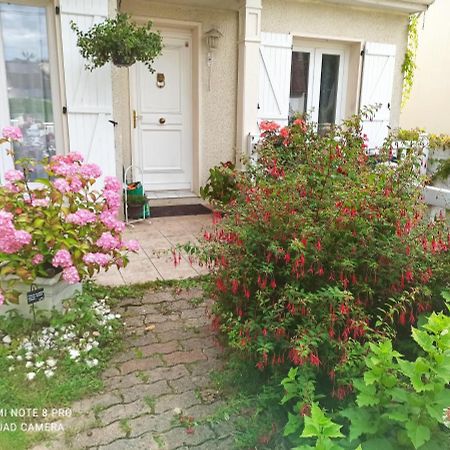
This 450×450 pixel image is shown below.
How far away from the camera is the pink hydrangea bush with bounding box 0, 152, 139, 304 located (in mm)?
2465

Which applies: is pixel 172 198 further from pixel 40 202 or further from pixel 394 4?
pixel 394 4

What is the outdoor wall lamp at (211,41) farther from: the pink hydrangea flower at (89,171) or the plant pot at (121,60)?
the pink hydrangea flower at (89,171)

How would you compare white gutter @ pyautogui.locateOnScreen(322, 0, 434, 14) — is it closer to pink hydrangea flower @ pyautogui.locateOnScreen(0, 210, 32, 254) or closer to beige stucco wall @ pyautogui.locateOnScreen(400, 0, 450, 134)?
beige stucco wall @ pyautogui.locateOnScreen(400, 0, 450, 134)

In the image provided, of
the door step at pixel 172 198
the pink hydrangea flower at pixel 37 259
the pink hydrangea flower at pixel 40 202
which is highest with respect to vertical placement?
the pink hydrangea flower at pixel 40 202

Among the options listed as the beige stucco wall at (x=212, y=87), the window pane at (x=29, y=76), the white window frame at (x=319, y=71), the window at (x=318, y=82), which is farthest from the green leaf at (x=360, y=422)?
the white window frame at (x=319, y=71)

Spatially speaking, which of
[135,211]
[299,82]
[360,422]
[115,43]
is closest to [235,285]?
[360,422]

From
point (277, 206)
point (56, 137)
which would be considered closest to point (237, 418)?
point (277, 206)

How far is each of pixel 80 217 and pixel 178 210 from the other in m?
3.17

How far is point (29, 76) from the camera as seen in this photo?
472 cm

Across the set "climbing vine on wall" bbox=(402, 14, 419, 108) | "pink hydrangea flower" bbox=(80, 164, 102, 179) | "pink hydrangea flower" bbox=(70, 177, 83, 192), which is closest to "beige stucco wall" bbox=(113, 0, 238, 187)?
"climbing vine on wall" bbox=(402, 14, 419, 108)

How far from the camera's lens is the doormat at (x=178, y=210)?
5539 millimetres

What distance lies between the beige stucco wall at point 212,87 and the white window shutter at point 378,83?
82.3 inches

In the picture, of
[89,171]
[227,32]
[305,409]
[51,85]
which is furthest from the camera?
[227,32]

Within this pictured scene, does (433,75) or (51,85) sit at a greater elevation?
(433,75)
